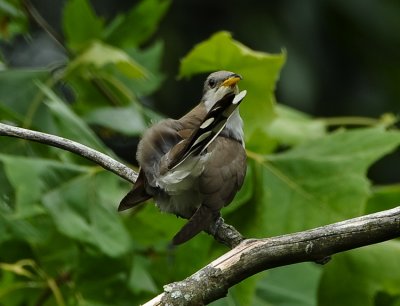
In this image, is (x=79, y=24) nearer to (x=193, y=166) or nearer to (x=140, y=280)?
(x=140, y=280)

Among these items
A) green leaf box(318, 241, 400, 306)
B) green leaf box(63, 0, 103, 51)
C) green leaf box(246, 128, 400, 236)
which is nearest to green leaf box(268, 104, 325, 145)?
green leaf box(246, 128, 400, 236)

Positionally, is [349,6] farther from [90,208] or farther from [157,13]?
[90,208]

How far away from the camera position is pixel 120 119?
3.64 metres

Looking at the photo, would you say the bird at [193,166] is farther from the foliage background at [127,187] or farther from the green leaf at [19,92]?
the green leaf at [19,92]

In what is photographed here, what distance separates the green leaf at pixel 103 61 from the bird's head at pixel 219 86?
494mm

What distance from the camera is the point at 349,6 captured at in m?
9.31

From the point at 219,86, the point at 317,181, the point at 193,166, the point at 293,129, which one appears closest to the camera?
the point at 193,166

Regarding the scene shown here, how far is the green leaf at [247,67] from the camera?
3.32 metres

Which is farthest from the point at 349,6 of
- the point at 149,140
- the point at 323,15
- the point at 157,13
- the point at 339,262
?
the point at 149,140

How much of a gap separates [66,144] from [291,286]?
4.96ft

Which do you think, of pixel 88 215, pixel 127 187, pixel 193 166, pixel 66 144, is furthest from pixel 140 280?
pixel 193 166

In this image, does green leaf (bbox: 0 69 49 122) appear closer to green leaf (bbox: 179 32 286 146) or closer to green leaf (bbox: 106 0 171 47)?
green leaf (bbox: 106 0 171 47)

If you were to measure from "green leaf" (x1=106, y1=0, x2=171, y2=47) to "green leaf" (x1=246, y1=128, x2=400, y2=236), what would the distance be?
966mm

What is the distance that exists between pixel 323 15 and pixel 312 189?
621cm
